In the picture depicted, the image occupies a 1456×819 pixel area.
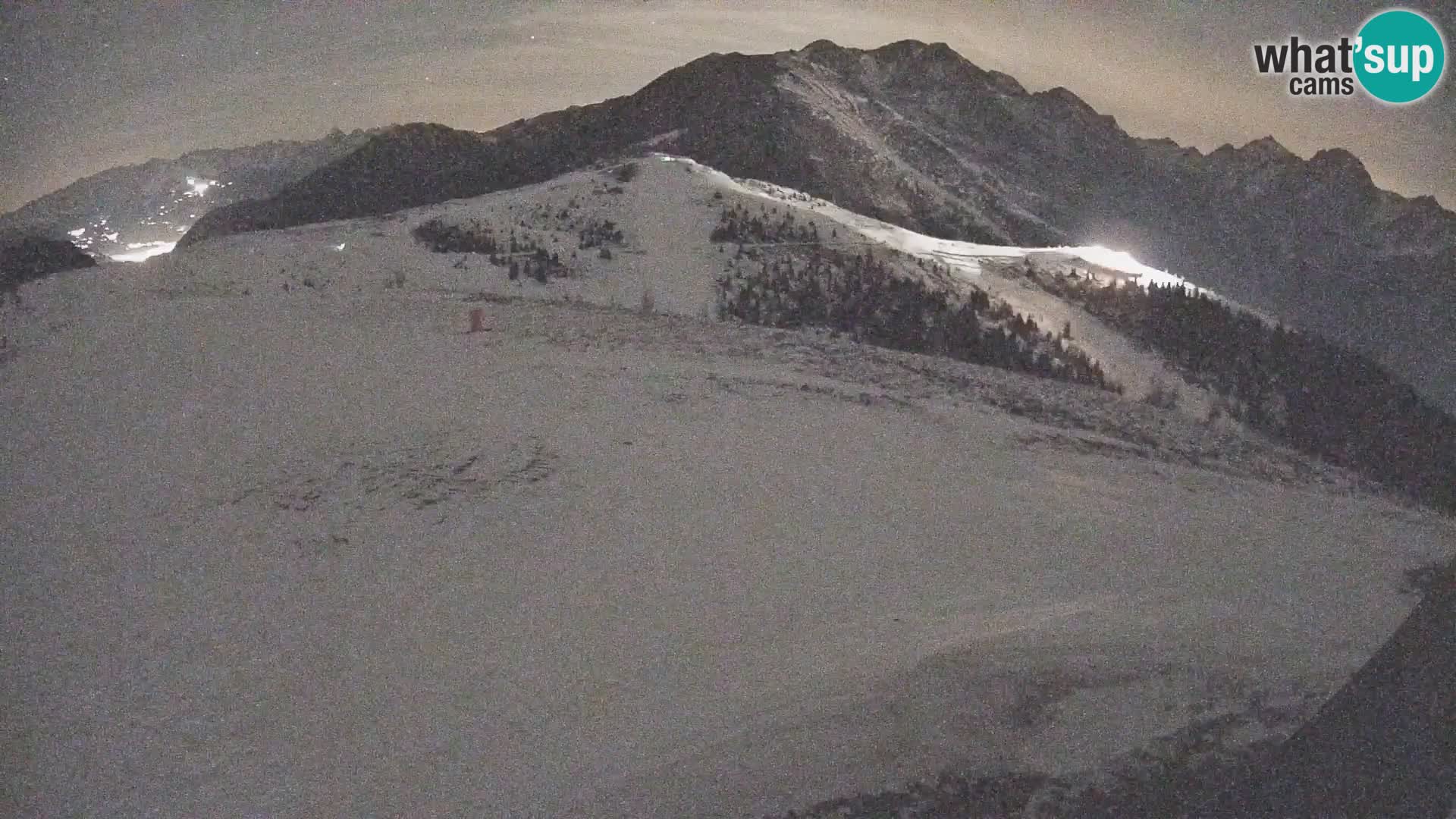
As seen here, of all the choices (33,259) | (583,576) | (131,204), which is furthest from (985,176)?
(583,576)

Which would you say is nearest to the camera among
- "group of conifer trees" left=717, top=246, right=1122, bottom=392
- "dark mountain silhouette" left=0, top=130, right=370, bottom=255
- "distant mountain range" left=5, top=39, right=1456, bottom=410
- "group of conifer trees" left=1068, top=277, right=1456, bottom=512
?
"dark mountain silhouette" left=0, top=130, right=370, bottom=255

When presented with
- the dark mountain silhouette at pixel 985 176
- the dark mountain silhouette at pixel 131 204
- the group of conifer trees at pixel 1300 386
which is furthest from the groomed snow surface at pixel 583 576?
the dark mountain silhouette at pixel 985 176

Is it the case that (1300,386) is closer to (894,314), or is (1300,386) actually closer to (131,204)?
(894,314)

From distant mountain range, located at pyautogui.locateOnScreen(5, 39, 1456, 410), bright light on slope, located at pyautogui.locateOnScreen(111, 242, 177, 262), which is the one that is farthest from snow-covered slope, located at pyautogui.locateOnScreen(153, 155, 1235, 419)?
distant mountain range, located at pyautogui.locateOnScreen(5, 39, 1456, 410)

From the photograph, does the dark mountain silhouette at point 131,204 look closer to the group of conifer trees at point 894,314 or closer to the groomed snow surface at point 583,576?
the groomed snow surface at point 583,576

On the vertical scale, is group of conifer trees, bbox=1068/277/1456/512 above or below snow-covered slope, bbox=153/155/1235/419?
below

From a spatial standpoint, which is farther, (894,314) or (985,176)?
(985,176)

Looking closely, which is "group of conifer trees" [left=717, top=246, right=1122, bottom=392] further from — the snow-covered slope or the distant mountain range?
the distant mountain range
